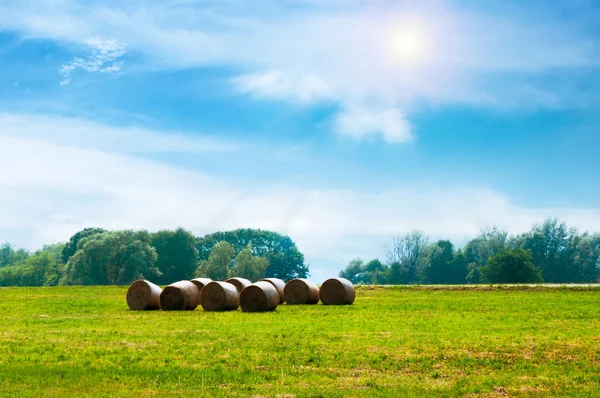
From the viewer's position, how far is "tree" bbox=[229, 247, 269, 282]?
430 feet

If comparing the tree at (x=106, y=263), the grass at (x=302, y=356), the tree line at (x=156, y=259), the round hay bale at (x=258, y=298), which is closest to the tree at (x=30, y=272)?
the tree line at (x=156, y=259)

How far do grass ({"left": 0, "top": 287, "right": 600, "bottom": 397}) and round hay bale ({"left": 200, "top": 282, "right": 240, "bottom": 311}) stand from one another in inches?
208

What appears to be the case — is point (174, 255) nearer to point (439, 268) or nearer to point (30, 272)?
point (30, 272)

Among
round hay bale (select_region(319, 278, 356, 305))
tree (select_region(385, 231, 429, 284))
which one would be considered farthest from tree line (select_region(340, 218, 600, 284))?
round hay bale (select_region(319, 278, 356, 305))

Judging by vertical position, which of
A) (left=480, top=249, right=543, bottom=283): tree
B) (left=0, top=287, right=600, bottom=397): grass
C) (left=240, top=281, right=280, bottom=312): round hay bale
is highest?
(left=480, top=249, right=543, bottom=283): tree

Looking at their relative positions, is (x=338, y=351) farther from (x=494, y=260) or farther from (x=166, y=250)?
(x=166, y=250)

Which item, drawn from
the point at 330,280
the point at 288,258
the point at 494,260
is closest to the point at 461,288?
the point at 330,280

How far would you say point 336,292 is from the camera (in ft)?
134

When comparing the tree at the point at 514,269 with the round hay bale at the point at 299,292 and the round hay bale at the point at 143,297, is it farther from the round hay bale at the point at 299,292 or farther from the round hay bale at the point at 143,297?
the round hay bale at the point at 143,297

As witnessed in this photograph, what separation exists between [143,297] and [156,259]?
8496 centimetres

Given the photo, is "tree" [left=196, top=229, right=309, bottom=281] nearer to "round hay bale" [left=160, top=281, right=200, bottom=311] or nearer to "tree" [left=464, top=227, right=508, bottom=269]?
"tree" [left=464, top=227, right=508, bottom=269]

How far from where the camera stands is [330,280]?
41.3 m

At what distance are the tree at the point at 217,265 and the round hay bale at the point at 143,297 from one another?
312 feet

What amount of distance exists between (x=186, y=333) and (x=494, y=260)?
88.2 meters
